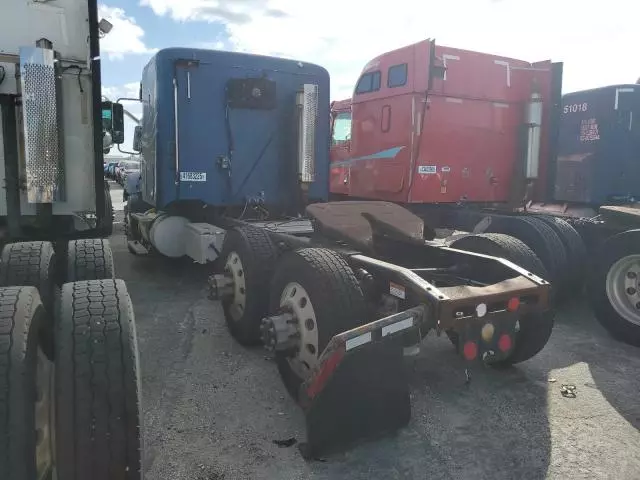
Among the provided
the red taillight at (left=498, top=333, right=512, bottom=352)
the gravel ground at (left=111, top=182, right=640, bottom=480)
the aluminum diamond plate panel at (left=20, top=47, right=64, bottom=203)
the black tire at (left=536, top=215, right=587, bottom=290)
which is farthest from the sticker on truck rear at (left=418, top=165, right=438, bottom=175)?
the aluminum diamond plate panel at (left=20, top=47, right=64, bottom=203)

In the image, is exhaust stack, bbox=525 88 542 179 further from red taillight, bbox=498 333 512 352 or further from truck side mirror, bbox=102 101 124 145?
truck side mirror, bbox=102 101 124 145

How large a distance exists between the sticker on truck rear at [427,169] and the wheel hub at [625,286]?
2.67 meters

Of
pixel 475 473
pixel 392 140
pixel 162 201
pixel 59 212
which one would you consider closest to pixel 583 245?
pixel 392 140

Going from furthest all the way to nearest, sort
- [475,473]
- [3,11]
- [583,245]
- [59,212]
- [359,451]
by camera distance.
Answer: [583,245], [59,212], [3,11], [359,451], [475,473]

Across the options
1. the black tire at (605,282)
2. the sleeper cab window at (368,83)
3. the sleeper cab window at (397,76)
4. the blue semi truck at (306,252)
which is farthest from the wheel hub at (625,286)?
the sleeper cab window at (368,83)

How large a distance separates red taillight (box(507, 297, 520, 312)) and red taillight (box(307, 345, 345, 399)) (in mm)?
1130

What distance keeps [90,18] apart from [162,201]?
8.10 feet

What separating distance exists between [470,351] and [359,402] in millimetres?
734

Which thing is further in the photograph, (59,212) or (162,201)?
(162,201)

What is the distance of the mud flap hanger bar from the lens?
2990mm

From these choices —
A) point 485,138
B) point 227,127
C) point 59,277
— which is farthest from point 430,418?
point 485,138

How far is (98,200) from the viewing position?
4.68 metres

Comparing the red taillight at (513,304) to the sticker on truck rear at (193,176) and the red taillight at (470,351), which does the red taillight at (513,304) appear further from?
the sticker on truck rear at (193,176)

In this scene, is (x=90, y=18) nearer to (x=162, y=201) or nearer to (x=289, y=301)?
(x=162, y=201)
